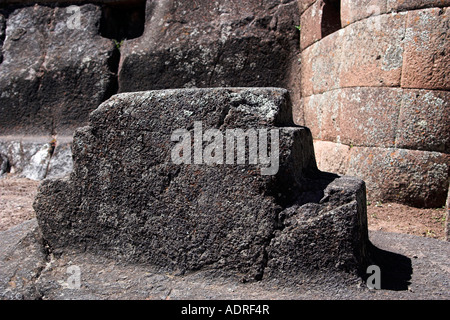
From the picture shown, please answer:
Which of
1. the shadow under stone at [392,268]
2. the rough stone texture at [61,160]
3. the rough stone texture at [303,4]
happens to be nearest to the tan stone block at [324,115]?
the rough stone texture at [303,4]

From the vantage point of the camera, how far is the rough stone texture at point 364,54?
9.99 ft

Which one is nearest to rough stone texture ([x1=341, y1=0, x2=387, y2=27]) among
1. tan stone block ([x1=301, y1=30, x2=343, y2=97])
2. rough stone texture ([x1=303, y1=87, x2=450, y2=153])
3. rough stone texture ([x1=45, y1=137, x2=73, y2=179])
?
tan stone block ([x1=301, y1=30, x2=343, y2=97])

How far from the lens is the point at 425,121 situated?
2939 mm

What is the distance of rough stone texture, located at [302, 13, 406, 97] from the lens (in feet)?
9.99

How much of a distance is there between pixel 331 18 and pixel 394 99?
4.15 feet

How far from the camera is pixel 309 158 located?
195 cm

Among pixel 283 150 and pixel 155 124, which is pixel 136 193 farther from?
pixel 283 150

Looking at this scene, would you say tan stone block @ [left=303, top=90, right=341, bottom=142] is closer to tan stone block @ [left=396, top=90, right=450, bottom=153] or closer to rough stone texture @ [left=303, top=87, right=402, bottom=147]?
rough stone texture @ [left=303, top=87, right=402, bottom=147]

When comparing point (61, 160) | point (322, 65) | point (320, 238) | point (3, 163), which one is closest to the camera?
point (320, 238)

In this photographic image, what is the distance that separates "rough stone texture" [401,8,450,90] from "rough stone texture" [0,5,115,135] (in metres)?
3.16

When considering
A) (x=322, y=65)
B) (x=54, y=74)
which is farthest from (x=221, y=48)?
(x=54, y=74)

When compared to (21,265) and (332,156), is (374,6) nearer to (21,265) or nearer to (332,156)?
(332,156)
